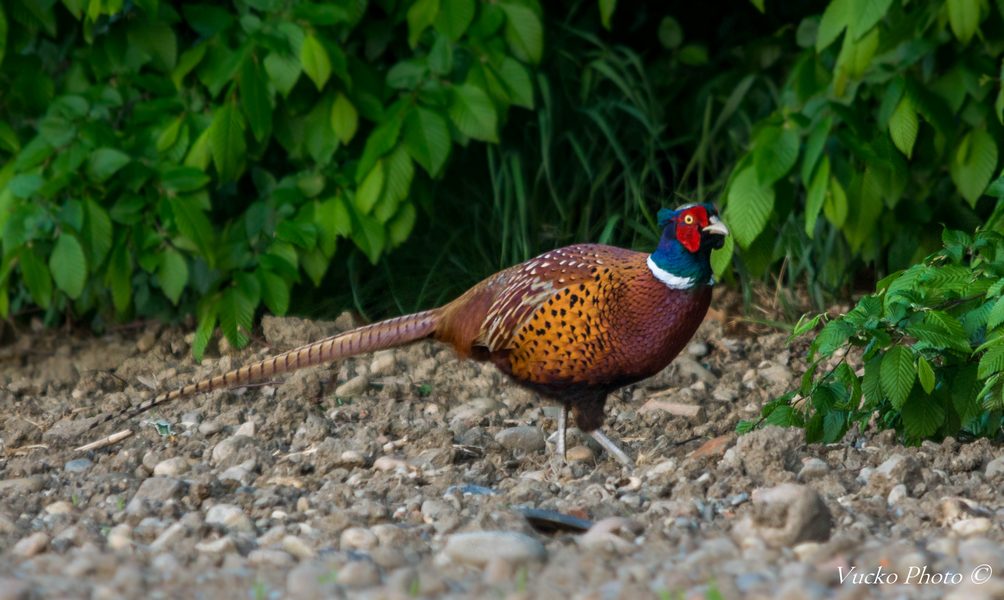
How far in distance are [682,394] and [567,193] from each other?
1348mm

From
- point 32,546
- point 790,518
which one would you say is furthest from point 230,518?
point 790,518

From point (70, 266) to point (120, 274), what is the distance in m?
0.28

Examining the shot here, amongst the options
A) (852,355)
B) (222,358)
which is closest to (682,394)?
(852,355)

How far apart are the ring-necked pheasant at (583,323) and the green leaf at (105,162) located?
0.92 metres

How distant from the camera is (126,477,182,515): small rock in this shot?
11.9ft

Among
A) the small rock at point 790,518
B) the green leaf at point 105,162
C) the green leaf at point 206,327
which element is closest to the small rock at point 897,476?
the small rock at point 790,518

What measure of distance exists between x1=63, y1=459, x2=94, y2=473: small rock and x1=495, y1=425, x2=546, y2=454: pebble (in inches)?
46.6

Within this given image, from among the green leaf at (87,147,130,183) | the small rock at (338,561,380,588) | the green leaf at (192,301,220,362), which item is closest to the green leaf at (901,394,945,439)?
the small rock at (338,561,380,588)

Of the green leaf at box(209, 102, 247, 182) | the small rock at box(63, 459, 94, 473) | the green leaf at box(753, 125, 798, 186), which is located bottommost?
the small rock at box(63, 459, 94, 473)

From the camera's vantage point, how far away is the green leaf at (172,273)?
197 inches

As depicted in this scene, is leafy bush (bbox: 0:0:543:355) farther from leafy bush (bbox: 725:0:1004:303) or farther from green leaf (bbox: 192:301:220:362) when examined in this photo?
leafy bush (bbox: 725:0:1004:303)

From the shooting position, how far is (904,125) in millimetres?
4531

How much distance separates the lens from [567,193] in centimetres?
597

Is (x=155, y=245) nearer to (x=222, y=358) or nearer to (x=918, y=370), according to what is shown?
(x=222, y=358)
